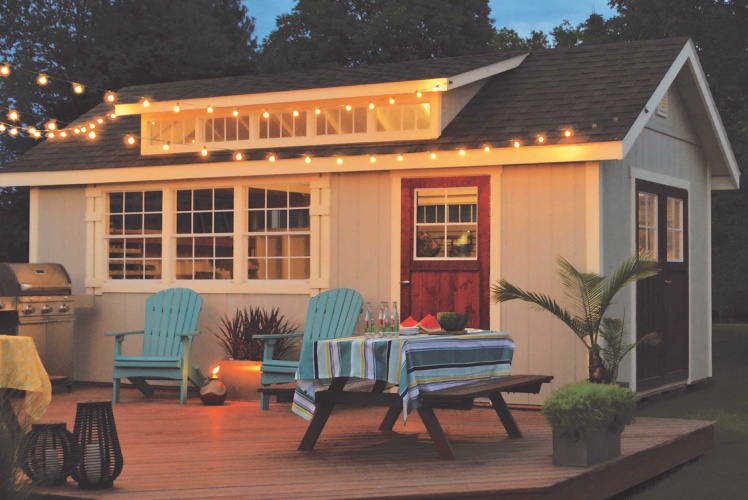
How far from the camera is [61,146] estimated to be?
11.9m

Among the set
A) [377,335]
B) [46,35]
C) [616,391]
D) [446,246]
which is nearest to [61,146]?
[446,246]

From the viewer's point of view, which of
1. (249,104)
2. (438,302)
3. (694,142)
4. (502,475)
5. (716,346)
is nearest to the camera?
(502,475)

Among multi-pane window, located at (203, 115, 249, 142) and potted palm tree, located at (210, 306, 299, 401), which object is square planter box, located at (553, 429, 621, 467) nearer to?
potted palm tree, located at (210, 306, 299, 401)

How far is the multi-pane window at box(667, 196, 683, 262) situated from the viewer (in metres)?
10.8

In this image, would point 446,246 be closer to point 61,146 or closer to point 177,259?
point 177,259

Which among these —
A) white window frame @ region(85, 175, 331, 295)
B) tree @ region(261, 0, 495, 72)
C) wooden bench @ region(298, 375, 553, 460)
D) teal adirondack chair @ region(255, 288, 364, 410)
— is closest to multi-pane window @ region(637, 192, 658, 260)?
teal adirondack chair @ region(255, 288, 364, 410)

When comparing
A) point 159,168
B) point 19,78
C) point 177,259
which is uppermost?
point 19,78

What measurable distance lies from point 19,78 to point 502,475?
59.0ft

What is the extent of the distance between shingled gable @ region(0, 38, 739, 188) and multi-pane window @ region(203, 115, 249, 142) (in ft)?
0.82

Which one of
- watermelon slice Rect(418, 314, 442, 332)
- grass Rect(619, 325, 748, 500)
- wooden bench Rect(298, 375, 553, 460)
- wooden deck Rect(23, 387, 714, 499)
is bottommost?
grass Rect(619, 325, 748, 500)

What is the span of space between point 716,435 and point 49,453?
209 inches

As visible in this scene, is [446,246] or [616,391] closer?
[616,391]

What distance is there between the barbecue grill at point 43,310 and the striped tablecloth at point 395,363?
4.40 metres

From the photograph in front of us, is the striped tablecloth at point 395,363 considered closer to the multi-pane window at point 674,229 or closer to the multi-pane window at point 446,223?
the multi-pane window at point 446,223
